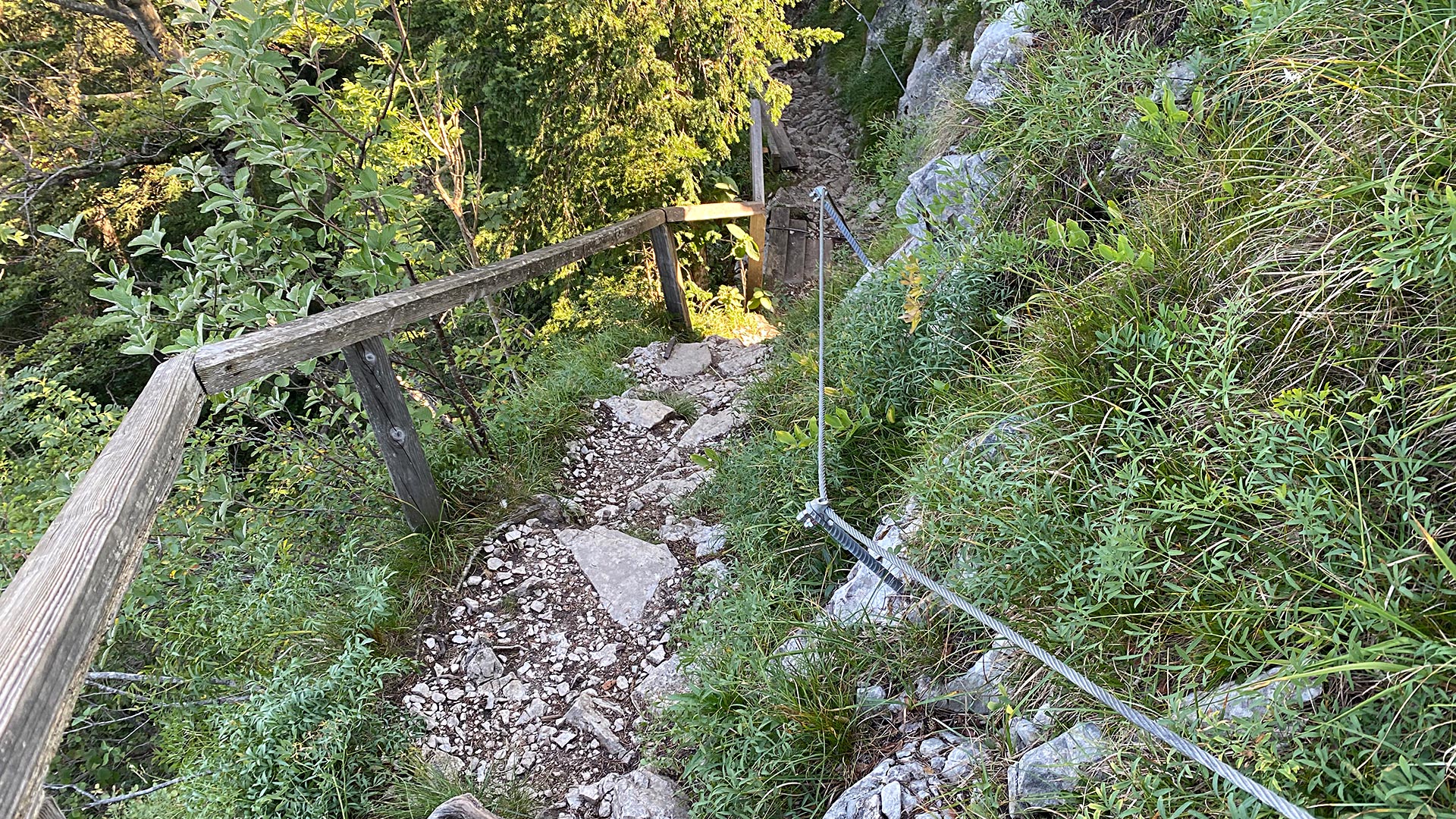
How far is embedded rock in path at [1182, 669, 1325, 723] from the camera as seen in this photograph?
5.03 feet

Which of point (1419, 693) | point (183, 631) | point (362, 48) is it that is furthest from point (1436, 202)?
point (362, 48)

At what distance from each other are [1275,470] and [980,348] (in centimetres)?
135

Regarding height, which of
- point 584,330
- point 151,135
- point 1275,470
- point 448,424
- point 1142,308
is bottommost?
point 584,330

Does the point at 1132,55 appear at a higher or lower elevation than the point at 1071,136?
higher

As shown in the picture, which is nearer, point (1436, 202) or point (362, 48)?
point (1436, 202)

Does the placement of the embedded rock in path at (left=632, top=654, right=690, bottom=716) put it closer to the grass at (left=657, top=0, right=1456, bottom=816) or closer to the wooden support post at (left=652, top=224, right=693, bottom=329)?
the grass at (left=657, top=0, right=1456, bottom=816)

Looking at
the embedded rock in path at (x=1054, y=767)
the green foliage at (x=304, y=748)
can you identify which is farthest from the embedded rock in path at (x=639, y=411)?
the embedded rock in path at (x=1054, y=767)

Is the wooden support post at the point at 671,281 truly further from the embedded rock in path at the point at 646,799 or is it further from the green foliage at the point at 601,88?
the embedded rock in path at the point at 646,799

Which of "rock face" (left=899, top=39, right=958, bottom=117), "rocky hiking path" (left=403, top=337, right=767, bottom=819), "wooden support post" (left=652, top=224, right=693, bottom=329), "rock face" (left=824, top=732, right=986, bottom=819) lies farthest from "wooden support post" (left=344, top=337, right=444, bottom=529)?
"rock face" (left=899, top=39, right=958, bottom=117)

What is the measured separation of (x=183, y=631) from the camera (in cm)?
331

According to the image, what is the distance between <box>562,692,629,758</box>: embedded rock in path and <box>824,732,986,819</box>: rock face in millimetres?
998

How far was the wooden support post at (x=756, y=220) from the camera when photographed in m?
8.13

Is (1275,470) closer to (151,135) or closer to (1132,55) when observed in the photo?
(1132,55)

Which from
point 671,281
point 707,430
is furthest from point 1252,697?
point 671,281
